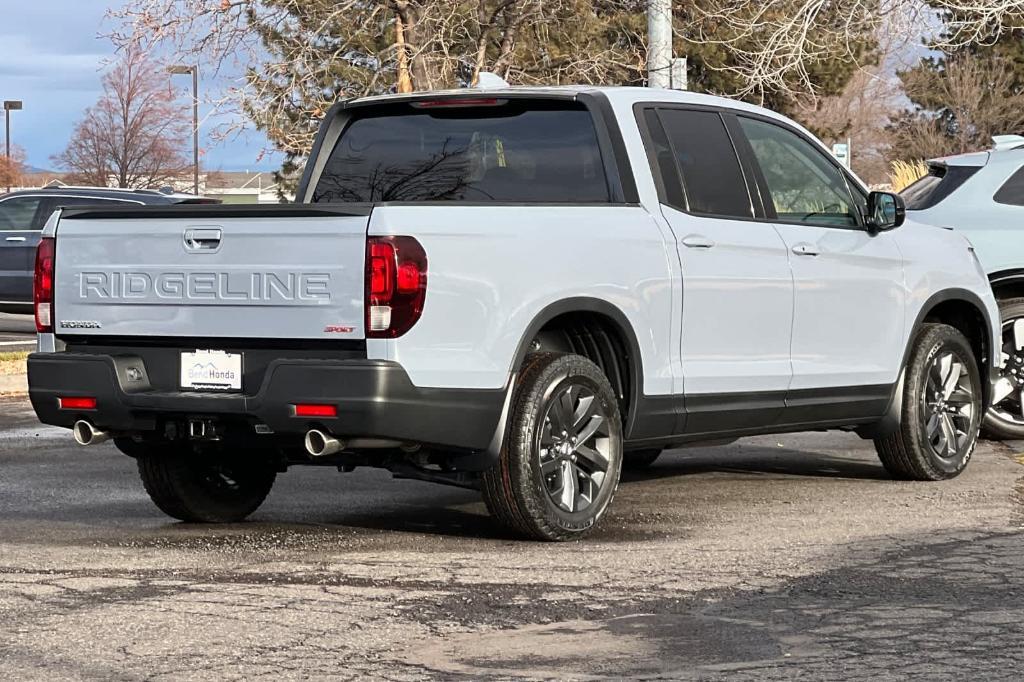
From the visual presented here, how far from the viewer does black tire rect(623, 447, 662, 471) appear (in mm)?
10719

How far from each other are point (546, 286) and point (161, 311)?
61.7 inches

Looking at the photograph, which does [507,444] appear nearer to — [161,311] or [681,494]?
[161,311]

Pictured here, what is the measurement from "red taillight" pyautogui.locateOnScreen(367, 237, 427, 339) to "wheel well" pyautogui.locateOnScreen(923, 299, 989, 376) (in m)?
4.16

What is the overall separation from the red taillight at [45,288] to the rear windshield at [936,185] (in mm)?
6225

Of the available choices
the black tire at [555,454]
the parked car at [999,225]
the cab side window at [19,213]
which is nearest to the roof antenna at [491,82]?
the black tire at [555,454]

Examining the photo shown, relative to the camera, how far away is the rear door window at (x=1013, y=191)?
38.5 feet

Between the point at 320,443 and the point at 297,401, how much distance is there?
0.19 m

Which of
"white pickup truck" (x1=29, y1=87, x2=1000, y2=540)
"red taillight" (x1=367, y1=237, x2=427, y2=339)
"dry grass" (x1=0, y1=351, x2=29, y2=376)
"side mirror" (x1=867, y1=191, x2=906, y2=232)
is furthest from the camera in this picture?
"dry grass" (x1=0, y1=351, x2=29, y2=376)

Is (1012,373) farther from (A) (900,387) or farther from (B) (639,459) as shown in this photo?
(B) (639,459)

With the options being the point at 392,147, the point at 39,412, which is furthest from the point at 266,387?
the point at 392,147

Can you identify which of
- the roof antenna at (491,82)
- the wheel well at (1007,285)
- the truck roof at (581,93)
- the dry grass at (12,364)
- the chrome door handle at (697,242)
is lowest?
the dry grass at (12,364)

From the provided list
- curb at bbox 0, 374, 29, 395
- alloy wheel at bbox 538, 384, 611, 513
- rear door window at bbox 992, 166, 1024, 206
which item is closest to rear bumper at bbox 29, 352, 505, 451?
alloy wheel at bbox 538, 384, 611, 513

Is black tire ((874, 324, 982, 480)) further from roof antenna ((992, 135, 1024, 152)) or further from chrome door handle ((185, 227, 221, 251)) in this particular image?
chrome door handle ((185, 227, 221, 251))

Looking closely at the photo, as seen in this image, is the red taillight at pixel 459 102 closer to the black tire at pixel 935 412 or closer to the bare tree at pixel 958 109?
the black tire at pixel 935 412
